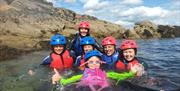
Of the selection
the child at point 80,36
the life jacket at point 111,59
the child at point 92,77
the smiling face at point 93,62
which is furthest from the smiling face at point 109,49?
the smiling face at point 93,62

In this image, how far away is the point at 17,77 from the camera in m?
12.7

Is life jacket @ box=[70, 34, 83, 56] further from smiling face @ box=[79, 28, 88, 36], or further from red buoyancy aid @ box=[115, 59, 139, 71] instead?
red buoyancy aid @ box=[115, 59, 139, 71]

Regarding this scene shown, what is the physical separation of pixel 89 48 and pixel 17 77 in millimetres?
3415

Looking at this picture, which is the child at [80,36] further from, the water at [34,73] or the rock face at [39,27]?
the rock face at [39,27]

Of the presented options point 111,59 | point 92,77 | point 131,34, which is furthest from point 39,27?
point 92,77

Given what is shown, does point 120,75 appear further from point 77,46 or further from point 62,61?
point 77,46

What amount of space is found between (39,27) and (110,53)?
688 inches

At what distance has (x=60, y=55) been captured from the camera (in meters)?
12.5

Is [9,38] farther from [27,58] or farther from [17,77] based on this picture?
[17,77]

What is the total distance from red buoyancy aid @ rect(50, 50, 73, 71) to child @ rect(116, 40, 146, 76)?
8.80ft

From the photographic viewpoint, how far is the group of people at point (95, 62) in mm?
8820

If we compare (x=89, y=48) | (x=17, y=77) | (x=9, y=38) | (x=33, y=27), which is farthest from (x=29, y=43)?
(x=89, y=48)

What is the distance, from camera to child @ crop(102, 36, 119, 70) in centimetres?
1135

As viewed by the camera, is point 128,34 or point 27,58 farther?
point 128,34
